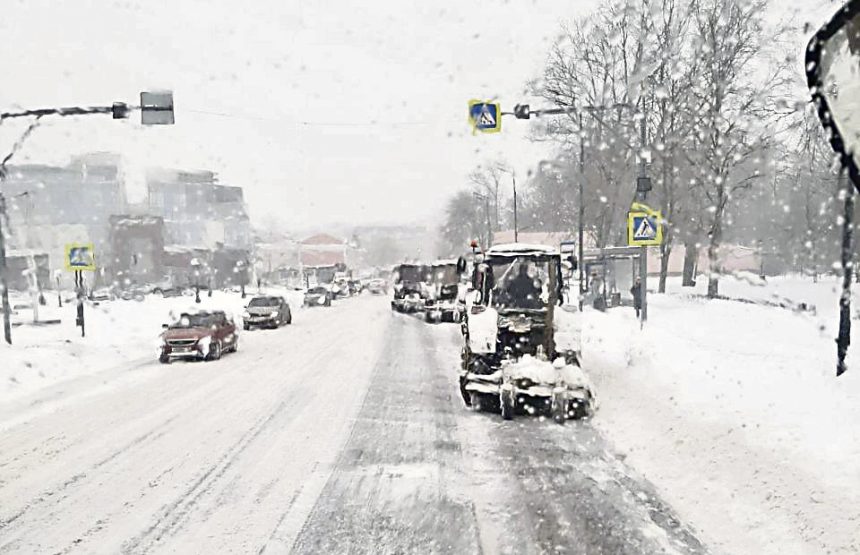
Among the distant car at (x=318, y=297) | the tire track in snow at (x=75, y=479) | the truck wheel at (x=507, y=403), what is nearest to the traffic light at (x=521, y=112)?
the truck wheel at (x=507, y=403)

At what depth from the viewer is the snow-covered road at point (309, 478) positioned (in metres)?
5.66

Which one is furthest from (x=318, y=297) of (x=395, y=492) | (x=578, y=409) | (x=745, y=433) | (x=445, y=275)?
(x=395, y=492)

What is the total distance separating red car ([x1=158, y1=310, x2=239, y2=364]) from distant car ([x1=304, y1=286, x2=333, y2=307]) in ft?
97.9

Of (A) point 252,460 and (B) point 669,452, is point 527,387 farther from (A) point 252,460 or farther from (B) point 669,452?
(A) point 252,460

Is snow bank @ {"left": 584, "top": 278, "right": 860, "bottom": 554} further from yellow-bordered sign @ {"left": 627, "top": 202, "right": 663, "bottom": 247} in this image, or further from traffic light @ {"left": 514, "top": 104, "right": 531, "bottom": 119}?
traffic light @ {"left": 514, "top": 104, "right": 531, "bottom": 119}

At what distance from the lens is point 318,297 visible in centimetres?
5119

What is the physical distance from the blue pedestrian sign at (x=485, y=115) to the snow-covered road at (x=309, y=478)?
6116 millimetres

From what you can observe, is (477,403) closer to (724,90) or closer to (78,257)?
(78,257)

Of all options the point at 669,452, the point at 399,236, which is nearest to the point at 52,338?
the point at 669,452

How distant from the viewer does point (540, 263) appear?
12820mm

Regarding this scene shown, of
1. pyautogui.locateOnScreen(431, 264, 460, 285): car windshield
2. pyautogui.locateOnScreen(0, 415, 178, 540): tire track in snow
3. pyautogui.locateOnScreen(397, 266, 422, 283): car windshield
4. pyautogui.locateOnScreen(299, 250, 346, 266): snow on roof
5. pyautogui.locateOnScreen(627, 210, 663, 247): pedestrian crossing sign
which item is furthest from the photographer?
pyautogui.locateOnScreen(299, 250, 346, 266): snow on roof

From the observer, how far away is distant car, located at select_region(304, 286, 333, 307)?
5103 cm

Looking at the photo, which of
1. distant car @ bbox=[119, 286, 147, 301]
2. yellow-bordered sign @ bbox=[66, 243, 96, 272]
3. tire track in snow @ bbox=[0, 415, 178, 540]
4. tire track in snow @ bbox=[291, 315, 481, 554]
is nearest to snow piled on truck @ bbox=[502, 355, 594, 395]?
tire track in snow @ bbox=[291, 315, 481, 554]

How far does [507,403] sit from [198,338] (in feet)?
37.6
